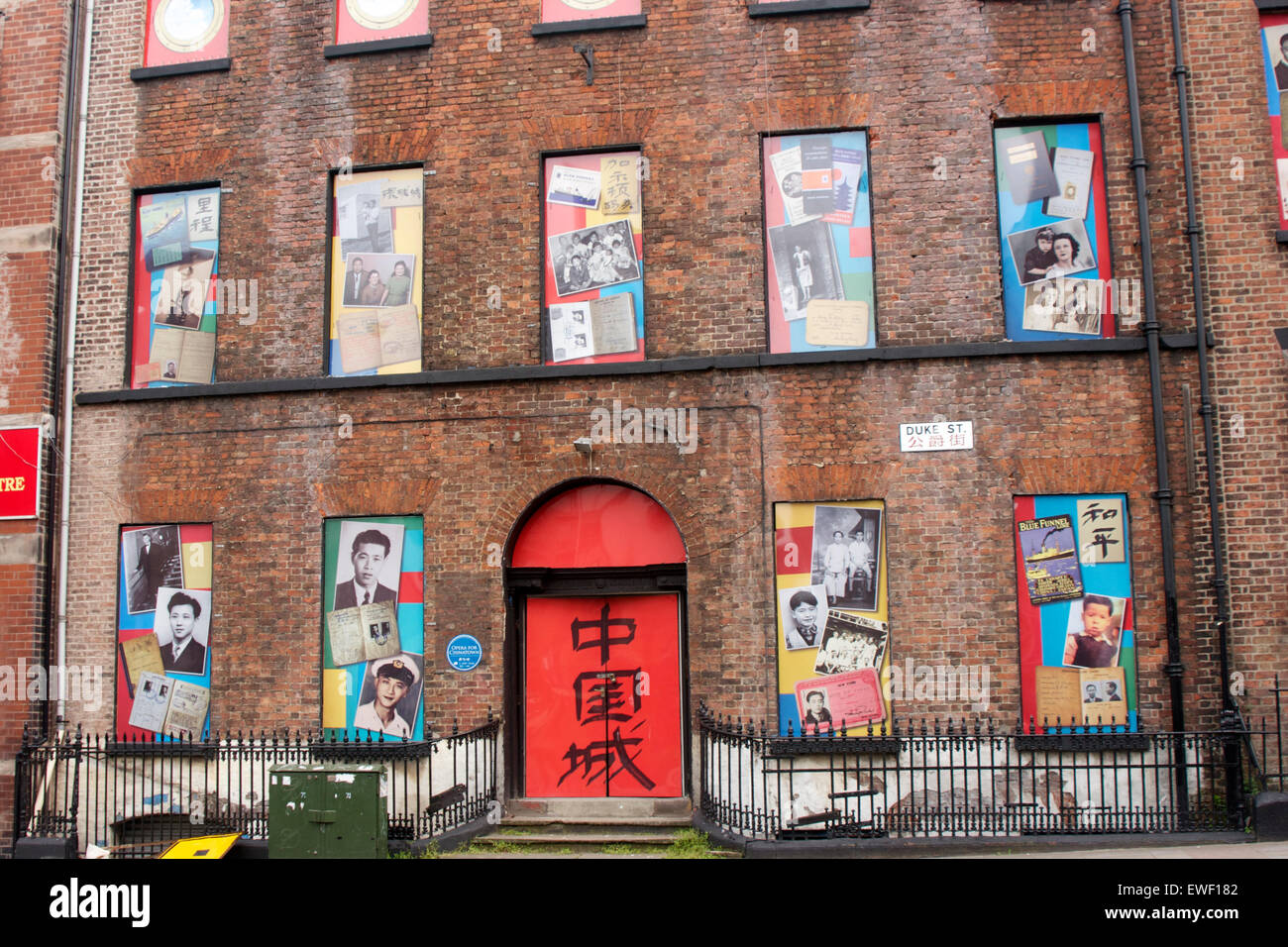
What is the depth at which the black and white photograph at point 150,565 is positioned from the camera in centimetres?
1216

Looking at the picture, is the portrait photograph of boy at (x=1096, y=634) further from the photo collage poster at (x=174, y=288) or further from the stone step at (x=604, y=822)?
the photo collage poster at (x=174, y=288)

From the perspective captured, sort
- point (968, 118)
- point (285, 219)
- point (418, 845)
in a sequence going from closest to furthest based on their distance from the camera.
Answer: point (418, 845), point (968, 118), point (285, 219)

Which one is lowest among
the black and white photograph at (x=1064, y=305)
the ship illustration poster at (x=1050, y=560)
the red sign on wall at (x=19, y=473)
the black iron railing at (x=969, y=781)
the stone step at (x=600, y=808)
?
the stone step at (x=600, y=808)

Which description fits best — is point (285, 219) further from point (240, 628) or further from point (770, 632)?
point (770, 632)

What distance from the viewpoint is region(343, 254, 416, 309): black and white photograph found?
1217 cm

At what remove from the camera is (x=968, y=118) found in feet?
37.7

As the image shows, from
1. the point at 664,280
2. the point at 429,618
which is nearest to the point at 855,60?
the point at 664,280

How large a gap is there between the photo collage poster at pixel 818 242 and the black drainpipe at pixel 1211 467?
10.7 feet

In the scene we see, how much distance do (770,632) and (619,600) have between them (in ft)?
5.81

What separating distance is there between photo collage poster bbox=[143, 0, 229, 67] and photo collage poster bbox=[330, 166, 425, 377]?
7.98ft
